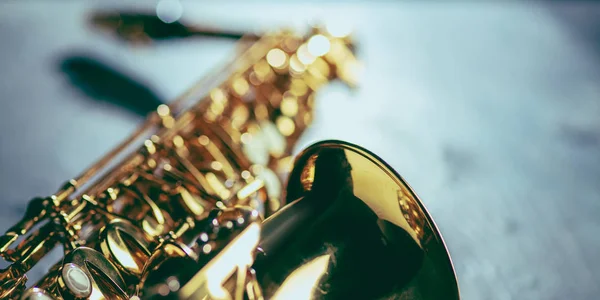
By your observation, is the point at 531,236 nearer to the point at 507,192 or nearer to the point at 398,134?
the point at 507,192

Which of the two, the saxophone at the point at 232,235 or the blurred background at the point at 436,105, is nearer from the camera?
the saxophone at the point at 232,235

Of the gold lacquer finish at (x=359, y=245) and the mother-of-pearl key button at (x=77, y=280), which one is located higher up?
the mother-of-pearl key button at (x=77, y=280)

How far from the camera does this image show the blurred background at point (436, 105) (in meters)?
1.29

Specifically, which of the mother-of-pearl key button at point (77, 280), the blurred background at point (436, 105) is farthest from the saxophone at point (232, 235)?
the blurred background at point (436, 105)

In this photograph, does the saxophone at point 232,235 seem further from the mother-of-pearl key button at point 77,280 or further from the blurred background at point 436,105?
the blurred background at point 436,105

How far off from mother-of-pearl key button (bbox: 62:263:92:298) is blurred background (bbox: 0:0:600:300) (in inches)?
23.6

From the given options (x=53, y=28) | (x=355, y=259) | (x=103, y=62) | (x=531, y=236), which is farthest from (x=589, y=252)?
(x=53, y=28)

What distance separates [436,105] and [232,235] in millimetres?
1082

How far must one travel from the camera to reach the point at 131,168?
112cm

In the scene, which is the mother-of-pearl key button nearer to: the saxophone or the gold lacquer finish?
the saxophone

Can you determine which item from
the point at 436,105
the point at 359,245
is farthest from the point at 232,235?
the point at 436,105

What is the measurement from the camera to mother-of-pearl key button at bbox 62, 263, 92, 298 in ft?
2.29

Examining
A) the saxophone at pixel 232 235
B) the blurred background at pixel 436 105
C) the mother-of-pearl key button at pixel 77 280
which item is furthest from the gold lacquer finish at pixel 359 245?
the blurred background at pixel 436 105

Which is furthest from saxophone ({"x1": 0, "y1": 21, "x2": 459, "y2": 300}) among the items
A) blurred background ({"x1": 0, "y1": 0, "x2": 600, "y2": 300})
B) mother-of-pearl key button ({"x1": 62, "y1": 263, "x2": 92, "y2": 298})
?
blurred background ({"x1": 0, "y1": 0, "x2": 600, "y2": 300})
